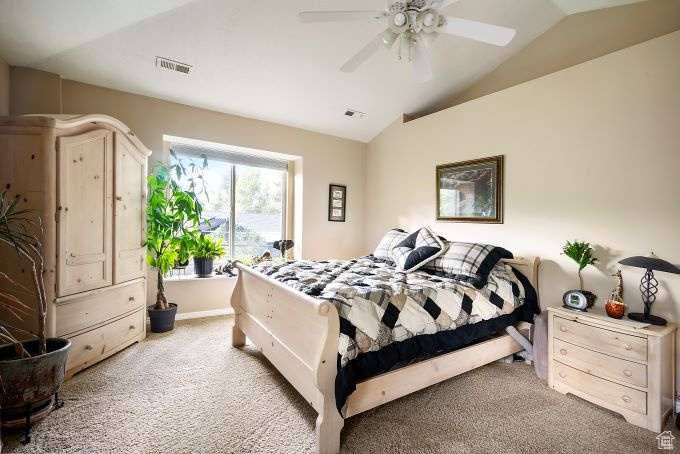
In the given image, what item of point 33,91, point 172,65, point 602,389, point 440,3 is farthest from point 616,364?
point 33,91

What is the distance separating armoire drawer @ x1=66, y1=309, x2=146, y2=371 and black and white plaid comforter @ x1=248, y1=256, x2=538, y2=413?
130 cm

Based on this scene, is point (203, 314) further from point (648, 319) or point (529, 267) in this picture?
point (648, 319)

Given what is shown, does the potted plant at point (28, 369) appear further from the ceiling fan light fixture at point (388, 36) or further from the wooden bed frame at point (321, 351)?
the ceiling fan light fixture at point (388, 36)

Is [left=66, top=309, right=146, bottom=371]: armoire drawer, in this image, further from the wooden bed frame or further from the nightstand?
the nightstand

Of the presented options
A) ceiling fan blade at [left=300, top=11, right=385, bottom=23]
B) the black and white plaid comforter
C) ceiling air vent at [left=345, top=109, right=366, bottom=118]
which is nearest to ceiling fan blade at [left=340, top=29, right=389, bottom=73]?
ceiling fan blade at [left=300, top=11, right=385, bottom=23]

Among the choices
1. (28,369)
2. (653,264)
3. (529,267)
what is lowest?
(28,369)

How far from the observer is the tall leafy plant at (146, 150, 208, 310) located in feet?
10.5

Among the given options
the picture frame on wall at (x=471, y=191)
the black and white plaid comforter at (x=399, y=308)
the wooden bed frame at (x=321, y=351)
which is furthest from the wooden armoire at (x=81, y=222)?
the picture frame on wall at (x=471, y=191)

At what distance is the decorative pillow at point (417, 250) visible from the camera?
273cm

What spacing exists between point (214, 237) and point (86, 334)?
184 cm

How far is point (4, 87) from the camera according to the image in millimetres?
2531

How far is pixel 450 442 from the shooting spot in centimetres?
170

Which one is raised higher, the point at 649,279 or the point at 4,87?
the point at 4,87

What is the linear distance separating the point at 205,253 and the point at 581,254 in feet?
12.2
